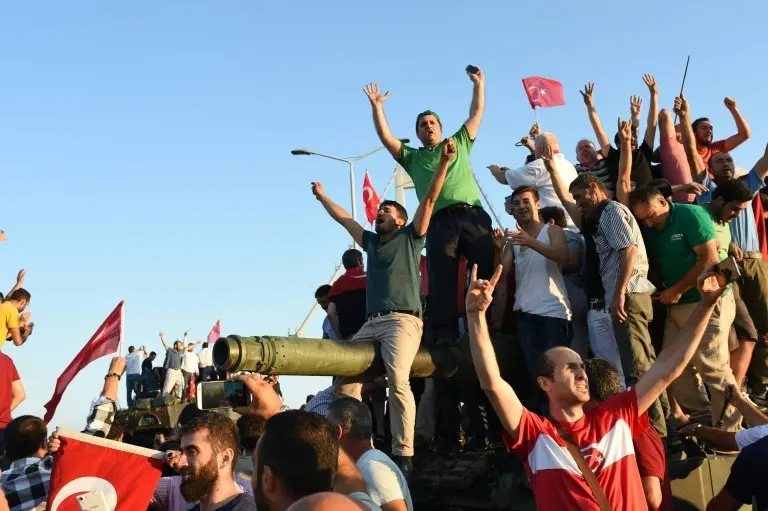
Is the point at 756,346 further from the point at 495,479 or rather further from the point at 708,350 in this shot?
→ the point at 495,479

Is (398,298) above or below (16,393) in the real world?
above

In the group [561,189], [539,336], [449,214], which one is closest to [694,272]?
[539,336]

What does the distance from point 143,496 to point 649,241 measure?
455 centimetres

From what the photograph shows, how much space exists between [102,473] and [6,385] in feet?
11.8

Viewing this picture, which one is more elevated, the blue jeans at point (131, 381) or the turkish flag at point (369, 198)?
the turkish flag at point (369, 198)

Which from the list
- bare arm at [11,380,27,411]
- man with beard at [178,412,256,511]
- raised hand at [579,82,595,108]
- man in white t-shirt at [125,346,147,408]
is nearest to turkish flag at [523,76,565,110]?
raised hand at [579,82,595,108]

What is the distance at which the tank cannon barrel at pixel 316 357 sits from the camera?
6.16 meters

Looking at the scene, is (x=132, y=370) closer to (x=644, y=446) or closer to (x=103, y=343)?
(x=103, y=343)

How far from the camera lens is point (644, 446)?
18.0ft

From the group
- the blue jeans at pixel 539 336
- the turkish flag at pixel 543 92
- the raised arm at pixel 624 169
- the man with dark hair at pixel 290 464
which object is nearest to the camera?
the man with dark hair at pixel 290 464

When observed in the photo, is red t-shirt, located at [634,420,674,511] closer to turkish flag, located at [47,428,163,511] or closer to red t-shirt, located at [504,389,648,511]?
red t-shirt, located at [504,389,648,511]

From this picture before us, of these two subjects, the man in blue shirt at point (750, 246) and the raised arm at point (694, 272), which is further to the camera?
the man in blue shirt at point (750, 246)

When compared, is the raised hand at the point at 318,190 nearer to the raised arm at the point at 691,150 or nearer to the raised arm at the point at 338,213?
the raised arm at the point at 338,213

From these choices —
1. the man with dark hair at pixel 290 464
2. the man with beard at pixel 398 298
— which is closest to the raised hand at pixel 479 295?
the man with dark hair at pixel 290 464
